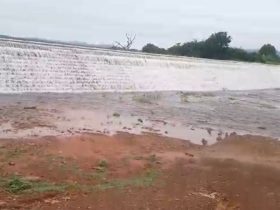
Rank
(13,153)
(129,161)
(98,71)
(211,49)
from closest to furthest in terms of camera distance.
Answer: (13,153)
(129,161)
(98,71)
(211,49)

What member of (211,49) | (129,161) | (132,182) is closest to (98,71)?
(129,161)

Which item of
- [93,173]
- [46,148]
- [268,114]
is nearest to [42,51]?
[268,114]

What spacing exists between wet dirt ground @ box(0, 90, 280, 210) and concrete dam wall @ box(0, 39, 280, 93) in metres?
4.84

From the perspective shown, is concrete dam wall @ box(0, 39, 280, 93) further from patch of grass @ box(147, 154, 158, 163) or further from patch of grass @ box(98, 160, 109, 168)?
patch of grass @ box(98, 160, 109, 168)

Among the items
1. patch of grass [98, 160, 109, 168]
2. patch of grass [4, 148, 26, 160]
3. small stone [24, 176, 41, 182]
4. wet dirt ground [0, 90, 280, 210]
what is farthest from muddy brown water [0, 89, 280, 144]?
small stone [24, 176, 41, 182]

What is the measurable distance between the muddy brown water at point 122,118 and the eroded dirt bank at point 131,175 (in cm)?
151

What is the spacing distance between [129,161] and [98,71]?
57.9ft

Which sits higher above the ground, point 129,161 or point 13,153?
point 13,153

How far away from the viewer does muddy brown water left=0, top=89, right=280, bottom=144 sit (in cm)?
1284

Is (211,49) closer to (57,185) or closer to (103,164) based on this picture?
(103,164)

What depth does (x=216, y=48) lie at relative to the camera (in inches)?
2522

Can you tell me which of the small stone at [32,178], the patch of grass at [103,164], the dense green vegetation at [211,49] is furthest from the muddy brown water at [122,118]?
the dense green vegetation at [211,49]

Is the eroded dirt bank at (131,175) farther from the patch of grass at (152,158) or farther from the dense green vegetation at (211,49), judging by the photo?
the dense green vegetation at (211,49)

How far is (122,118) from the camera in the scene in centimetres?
1620
